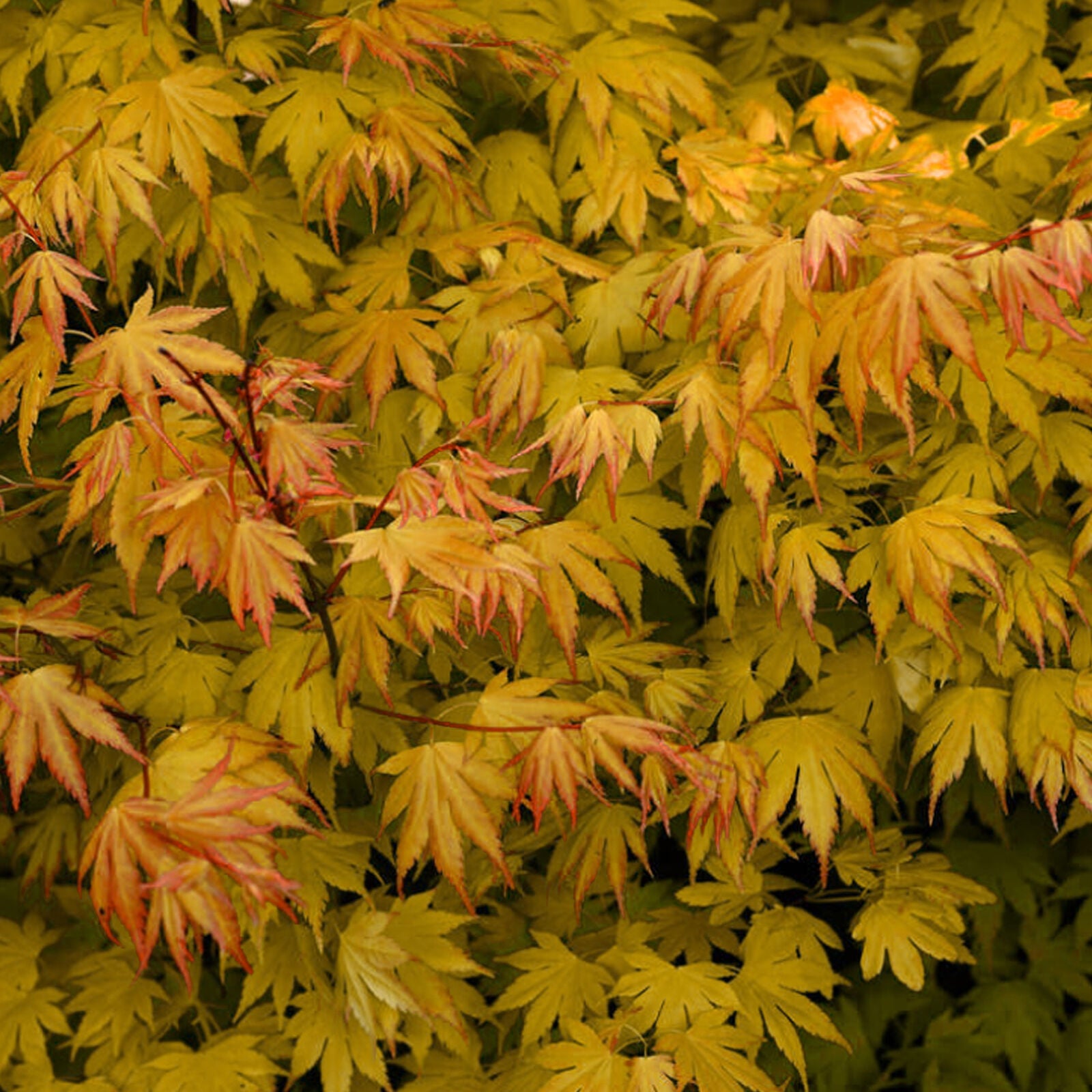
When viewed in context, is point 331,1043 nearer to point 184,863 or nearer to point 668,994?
point 668,994

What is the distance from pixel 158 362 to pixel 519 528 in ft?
1.99

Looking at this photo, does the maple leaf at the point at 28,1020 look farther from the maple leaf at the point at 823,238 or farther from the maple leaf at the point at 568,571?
the maple leaf at the point at 823,238

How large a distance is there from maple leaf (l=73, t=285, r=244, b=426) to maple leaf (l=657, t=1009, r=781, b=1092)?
45.9 inches

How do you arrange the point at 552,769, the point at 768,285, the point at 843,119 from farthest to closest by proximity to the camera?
the point at 843,119, the point at 768,285, the point at 552,769

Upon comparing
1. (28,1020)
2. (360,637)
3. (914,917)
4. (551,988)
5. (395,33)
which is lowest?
(28,1020)

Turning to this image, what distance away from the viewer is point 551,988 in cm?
213

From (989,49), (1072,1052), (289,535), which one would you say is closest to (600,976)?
(289,535)

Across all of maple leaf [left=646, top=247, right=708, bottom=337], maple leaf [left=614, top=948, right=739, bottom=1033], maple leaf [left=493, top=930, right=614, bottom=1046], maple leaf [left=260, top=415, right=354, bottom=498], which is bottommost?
maple leaf [left=493, top=930, right=614, bottom=1046]

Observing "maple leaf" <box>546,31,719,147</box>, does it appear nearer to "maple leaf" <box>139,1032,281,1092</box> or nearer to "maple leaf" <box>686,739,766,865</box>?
"maple leaf" <box>686,739,766,865</box>

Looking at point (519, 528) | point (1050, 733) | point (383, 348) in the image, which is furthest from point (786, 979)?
point (383, 348)

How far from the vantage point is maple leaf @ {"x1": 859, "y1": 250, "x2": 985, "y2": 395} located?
1.68m

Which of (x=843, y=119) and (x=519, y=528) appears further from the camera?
(x=843, y=119)

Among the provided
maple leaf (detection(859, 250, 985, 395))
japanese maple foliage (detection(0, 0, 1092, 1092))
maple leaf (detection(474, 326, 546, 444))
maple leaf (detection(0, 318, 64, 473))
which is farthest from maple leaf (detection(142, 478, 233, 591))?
maple leaf (detection(859, 250, 985, 395))

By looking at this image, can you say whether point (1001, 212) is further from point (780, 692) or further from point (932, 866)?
point (932, 866)
